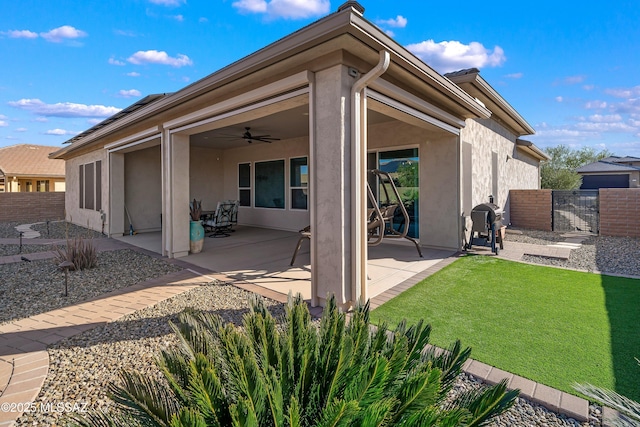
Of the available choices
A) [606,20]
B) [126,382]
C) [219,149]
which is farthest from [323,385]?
[606,20]

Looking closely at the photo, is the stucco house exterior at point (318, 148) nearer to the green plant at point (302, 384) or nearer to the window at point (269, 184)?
the window at point (269, 184)

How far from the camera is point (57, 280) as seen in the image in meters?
5.71

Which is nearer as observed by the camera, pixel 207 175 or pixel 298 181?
pixel 298 181

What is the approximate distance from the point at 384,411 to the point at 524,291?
185 inches

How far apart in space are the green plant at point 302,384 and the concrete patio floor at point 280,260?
2279 mm

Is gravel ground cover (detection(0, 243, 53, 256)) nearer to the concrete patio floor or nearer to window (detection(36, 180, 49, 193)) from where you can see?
the concrete patio floor

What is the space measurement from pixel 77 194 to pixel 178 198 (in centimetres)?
956

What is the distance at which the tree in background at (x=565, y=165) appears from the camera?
22.9m

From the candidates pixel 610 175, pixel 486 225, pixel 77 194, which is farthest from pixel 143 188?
pixel 610 175

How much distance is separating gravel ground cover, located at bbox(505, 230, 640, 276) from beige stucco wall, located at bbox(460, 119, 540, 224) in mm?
1646

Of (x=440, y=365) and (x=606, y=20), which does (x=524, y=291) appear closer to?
(x=440, y=365)

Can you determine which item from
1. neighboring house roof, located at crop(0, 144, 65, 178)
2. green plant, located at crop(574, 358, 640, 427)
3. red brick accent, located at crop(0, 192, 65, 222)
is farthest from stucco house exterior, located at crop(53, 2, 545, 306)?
neighboring house roof, located at crop(0, 144, 65, 178)

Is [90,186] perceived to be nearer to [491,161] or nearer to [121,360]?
[121,360]

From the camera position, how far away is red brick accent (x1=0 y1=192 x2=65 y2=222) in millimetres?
16172
